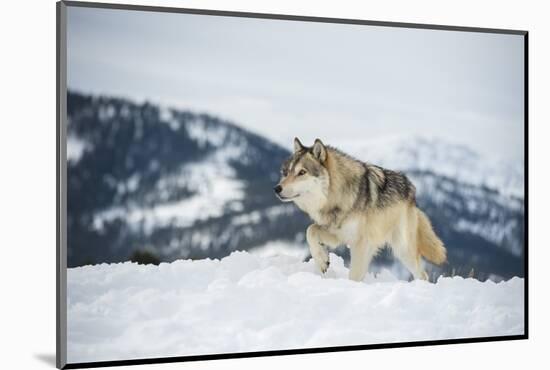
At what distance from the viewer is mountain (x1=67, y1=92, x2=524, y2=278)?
5426 mm

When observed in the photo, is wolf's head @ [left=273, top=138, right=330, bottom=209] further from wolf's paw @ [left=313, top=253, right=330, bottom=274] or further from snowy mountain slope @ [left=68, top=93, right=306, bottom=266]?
wolf's paw @ [left=313, top=253, right=330, bottom=274]

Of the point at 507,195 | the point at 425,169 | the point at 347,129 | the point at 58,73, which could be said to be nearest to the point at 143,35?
the point at 58,73

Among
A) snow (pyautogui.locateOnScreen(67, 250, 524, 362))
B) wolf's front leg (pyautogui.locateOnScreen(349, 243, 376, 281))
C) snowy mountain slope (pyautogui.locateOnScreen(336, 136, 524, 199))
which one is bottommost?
snow (pyautogui.locateOnScreen(67, 250, 524, 362))

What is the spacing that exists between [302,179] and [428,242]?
3.49 feet

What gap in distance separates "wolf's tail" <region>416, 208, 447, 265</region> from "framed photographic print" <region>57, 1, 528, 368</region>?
2cm

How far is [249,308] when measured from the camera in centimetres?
576

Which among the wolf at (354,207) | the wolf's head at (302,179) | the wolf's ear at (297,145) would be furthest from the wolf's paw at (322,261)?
the wolf's ear at (297,145)

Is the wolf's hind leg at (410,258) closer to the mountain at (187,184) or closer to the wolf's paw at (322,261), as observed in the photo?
the mountain at (187,184)

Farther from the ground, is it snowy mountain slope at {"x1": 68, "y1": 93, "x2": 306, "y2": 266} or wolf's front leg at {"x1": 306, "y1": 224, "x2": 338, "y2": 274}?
snowy mountain slope at {"x1": 68, "y1": 93, "x2": 306, "y2": 266}

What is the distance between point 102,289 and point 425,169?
2367mm

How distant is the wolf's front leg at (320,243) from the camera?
19.7 ft

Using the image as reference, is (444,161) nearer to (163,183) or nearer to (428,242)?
(428,242)

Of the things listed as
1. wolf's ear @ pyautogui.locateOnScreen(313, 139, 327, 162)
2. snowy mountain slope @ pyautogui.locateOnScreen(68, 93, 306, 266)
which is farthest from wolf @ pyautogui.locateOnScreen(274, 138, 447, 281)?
snowy mountain slope @ pyautogui.locateOnScreen(68, 93, 306, 266)

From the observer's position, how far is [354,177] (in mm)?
6148
